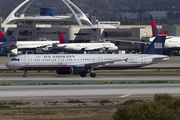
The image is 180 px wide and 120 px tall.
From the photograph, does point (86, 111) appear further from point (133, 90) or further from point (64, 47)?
point (64, 47)

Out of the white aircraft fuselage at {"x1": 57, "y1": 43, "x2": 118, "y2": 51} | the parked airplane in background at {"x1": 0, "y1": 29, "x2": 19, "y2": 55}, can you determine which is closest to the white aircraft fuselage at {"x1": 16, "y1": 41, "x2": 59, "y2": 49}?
the white aircraft fuselage at {"x1": 57, "y1": 43, "x2": 118, "y2": 51}

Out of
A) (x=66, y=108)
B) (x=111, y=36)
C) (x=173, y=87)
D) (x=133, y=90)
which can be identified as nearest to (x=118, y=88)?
(x=133, y=90)

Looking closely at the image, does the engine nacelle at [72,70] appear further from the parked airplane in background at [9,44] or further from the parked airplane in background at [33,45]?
the parked airplane in background at [33,45]

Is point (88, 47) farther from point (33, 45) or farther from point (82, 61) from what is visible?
point (82, 61)

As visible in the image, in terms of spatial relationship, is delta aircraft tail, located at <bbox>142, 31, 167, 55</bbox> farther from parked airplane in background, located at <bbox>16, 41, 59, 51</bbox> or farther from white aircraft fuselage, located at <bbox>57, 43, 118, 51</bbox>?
parked airplane in background, located at <bbox>16, 41, 59, 51</bbox>

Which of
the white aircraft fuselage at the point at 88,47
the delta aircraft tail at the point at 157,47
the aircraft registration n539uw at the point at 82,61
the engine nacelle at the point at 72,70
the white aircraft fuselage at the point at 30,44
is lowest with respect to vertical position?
the engine nacelle at the point at 72,70

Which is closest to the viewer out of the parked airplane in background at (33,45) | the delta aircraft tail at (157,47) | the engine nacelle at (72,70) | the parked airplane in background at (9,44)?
the engine nacelle at (72,70)

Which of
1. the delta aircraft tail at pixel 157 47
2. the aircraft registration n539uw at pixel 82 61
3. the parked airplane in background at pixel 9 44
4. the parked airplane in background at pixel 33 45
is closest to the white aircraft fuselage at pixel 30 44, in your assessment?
the parked airplane in background at pixel 33 45

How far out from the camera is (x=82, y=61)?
53625 mm

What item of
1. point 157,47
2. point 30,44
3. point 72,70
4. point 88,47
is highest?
point 30,44

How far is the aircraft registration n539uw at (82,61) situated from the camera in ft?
168

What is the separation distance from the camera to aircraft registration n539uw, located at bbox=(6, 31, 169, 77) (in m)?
51.2

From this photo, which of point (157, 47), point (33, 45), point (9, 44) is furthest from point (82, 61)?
point (33, 45)

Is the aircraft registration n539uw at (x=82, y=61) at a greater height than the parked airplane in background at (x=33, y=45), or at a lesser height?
lesser
